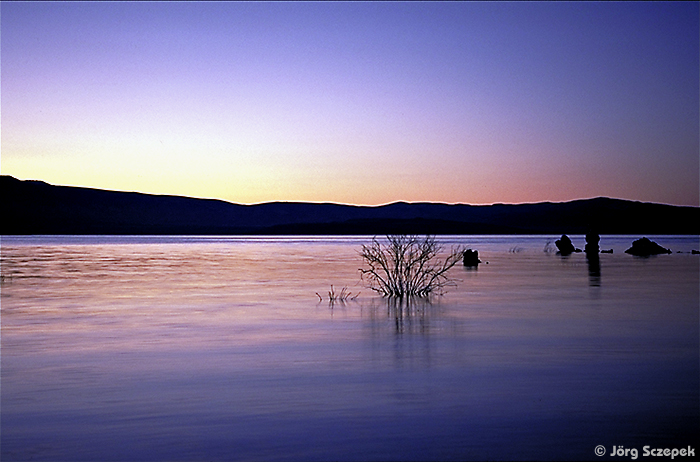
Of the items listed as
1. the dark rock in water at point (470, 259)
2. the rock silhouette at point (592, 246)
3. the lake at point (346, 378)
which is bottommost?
the lake at point (346, 378)

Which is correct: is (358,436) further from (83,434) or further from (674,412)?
(674,412)

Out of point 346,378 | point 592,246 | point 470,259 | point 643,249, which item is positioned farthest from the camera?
point 592,246

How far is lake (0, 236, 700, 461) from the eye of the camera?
6.57 meters

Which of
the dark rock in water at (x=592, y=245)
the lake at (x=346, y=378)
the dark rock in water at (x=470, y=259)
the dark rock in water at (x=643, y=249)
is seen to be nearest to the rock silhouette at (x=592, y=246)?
the dark rock in water at (x=592, y=245)

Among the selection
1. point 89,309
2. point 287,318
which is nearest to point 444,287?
A: point 287,318

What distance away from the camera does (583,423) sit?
707 centimetres

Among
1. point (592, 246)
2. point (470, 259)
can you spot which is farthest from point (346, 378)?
point (592, 246)

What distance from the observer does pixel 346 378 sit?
9.41 metres

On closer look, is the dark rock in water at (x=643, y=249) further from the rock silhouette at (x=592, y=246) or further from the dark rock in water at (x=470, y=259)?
the dark rock in water at (x=470, y=259)

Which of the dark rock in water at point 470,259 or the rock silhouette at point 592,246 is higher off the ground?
the rock silhouette at point 592,246

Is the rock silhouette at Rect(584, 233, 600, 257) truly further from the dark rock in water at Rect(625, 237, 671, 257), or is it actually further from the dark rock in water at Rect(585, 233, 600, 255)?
the dark rock in water at Rect(625, 237, 671, 257)

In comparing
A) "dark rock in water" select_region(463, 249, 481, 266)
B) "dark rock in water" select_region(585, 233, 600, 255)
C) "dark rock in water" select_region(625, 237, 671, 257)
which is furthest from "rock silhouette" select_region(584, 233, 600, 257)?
"dark rock in water" select_region(463, 249, 481, 266)

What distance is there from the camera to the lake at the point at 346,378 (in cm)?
657

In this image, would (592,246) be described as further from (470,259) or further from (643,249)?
(470,259)
